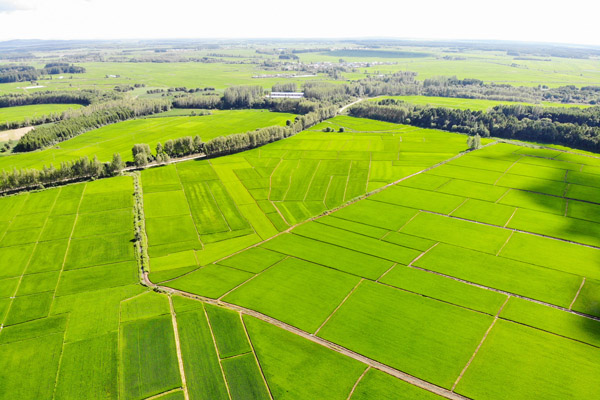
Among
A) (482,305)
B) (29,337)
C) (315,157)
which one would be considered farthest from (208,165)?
(482,305)

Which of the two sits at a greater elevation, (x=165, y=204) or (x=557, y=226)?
(x=165, y=204)

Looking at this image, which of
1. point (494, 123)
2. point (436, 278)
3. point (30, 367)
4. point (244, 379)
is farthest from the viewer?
point (494, 123)

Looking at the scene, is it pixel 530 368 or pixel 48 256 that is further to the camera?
pixel 48 256

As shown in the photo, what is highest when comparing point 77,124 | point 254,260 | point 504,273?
point 77,124

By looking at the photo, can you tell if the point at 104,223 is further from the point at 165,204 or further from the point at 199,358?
the point at 199,358

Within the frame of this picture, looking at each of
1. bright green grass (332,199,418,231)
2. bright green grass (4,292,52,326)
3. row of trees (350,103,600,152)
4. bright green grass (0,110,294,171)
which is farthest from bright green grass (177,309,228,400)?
row of trees (350,103,600,152)

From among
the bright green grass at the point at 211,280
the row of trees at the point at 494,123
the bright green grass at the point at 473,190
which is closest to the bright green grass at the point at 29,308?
the bright green grass at the point at 211,280

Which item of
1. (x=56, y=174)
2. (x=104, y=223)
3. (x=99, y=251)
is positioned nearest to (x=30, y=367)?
(x=99, y=251)

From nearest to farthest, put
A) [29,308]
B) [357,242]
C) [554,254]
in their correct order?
[29,308] → [554,254] → [357,242]
